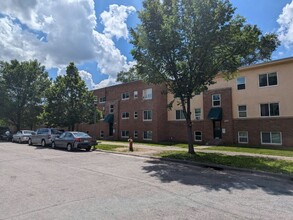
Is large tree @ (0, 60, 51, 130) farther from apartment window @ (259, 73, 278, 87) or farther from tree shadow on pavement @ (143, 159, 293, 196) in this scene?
tree shadow on pavement @ (143, 159, 293, 196)

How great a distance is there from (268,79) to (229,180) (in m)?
15.9

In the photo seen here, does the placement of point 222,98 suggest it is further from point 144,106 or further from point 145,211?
point 145,211

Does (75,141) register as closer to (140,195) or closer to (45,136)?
(45,136)

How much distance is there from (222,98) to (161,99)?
24.8 feet

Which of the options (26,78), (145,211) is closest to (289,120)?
(145,211)

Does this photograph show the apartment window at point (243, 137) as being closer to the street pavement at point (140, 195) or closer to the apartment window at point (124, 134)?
the street pavement at point (140, 195)

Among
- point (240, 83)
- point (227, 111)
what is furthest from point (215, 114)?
point (240, 83)

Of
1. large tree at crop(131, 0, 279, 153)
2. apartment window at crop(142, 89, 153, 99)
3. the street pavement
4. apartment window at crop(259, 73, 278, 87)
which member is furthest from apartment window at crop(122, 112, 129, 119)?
the street pavement

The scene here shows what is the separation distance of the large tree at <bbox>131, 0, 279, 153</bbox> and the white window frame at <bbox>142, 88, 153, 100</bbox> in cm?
1389

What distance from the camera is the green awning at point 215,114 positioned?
24572 millimetres

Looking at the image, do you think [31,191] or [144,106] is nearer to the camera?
[31,191]

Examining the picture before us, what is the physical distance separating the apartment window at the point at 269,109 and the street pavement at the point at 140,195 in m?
13.2

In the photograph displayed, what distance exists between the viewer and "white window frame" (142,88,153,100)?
30219 mm

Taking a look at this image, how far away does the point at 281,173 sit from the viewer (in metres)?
9.86
